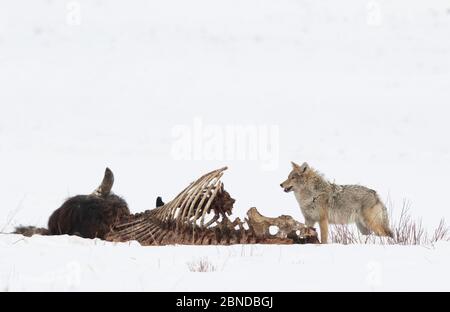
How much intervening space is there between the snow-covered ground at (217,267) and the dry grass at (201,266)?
0.04 ft

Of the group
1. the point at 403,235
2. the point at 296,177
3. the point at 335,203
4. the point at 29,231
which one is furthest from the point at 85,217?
the point at 403,235

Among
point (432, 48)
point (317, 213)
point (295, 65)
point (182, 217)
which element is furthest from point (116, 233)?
point (432, 48)

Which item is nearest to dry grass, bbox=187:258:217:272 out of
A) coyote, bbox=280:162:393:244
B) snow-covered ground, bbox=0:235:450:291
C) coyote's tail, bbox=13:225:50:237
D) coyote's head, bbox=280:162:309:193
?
snow-covered ground, bbox=0:235:450:291

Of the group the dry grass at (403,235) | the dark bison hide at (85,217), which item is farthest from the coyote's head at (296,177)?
the dark bison hide at (85,217)

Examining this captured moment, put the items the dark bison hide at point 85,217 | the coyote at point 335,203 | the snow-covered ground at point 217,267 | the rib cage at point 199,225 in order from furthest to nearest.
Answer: the coyote at point 335,203 < the dark bison hide at point 85,217 < the rib cage at point 199,225 < the snow-covered ground at point 217,267

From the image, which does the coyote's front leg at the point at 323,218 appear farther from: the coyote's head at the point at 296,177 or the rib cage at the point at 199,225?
the rib cage at the point at 199,225

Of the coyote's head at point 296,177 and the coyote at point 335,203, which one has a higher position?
the coyote's head at point 296,177

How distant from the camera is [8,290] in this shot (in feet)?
15.3

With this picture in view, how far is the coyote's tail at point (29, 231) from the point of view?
277 inches

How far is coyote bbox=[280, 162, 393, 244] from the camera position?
24.7 ft

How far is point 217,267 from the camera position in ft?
17.7

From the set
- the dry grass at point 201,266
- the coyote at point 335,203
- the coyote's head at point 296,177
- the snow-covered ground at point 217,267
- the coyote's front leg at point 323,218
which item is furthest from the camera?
the coyote's head at point 296,177

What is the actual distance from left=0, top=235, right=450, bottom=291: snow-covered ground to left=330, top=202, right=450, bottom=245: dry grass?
0.38 meters

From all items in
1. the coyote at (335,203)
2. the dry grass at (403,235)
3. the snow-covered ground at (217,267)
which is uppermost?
the coyote at (335,203)
